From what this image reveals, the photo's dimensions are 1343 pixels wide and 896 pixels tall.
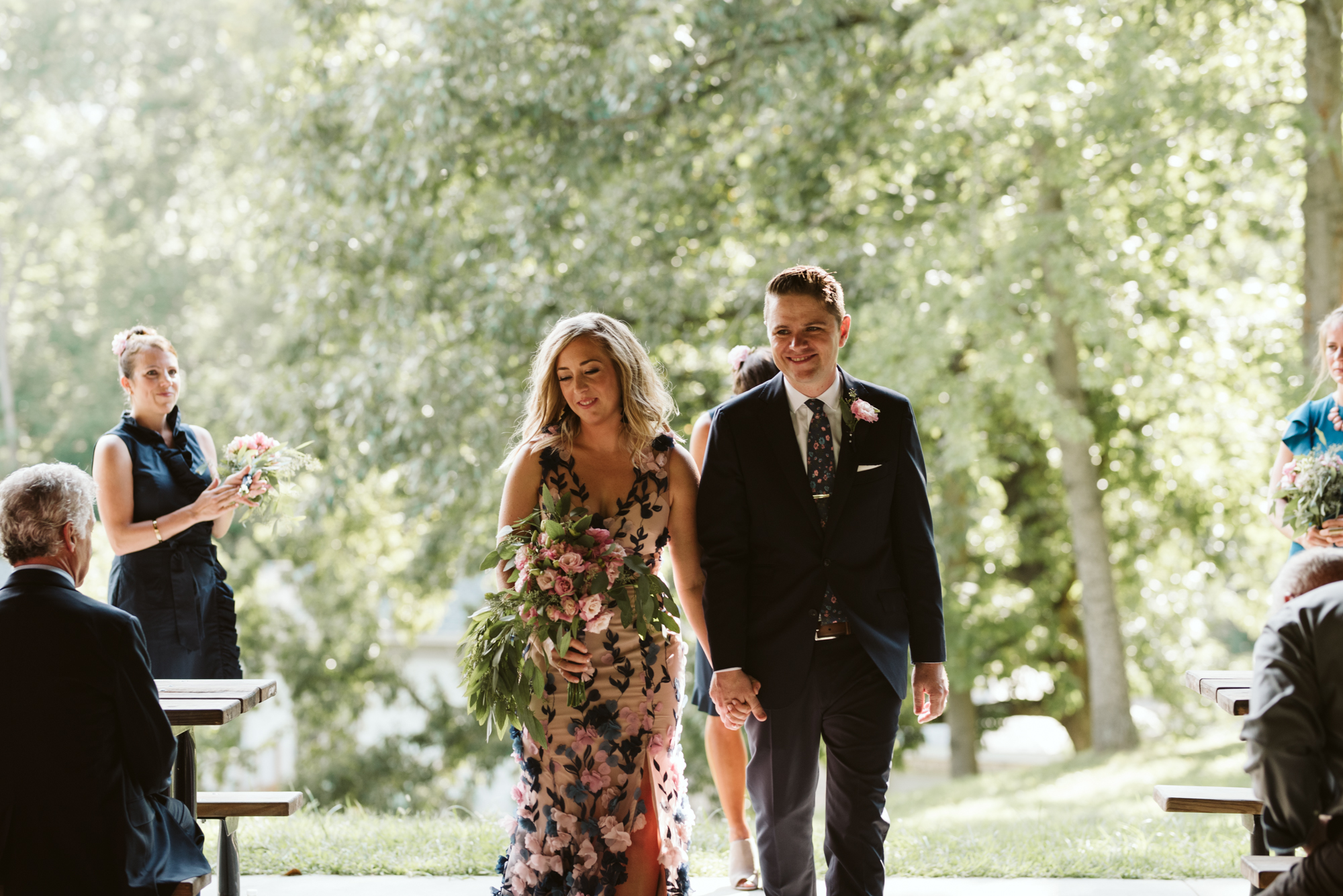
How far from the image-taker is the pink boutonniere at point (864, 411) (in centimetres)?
338

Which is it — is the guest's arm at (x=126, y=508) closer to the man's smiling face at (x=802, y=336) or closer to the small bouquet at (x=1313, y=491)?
the man's smiling face at (x=802, y=336)

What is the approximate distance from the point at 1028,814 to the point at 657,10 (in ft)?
19.8

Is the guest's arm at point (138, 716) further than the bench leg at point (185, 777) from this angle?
No

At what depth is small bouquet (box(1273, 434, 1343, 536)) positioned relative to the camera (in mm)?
3752

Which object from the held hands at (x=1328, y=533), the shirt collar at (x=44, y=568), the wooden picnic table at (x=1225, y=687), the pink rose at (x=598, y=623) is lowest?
the wooden picnic table at (x=1225, y=687)

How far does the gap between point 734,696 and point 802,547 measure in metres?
0.48

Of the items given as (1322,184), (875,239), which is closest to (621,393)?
(875,239)

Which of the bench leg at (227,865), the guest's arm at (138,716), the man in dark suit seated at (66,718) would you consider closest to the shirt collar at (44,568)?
the man in dark suit seated at (66,718)

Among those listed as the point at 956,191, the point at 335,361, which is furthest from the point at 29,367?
the point at 956,191

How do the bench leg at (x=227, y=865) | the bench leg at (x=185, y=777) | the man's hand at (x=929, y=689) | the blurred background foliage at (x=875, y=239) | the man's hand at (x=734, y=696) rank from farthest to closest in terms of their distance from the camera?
the blurred background foliage at (x=875, y=239), the bench leg at (x=227, y=865), the bench leg at (x=185, y=777), the man's hand at (x=929, y=689), the man's hand at (x=734, y=696)

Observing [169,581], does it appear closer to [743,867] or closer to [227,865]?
[227,865]

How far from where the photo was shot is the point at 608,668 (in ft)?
11.2

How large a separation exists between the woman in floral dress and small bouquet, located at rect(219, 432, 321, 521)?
4.57 feet

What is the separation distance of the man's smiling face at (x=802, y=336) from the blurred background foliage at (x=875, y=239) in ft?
15.9
